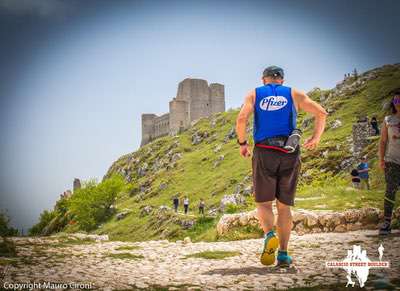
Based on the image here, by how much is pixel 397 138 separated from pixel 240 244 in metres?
4.13

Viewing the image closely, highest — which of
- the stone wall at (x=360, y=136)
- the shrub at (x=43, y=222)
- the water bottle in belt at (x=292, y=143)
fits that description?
the stone wall at (x=360, y=136)

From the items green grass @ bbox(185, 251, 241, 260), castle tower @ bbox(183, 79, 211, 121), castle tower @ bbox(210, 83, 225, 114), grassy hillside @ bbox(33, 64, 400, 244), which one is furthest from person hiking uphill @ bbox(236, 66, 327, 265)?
castle tower @ bbox(210, 83, 225, 114)

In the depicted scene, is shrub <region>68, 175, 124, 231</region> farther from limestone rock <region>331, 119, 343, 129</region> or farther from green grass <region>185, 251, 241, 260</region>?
green grass <region>185, 251, 241, 260</region>

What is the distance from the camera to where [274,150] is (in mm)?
6406

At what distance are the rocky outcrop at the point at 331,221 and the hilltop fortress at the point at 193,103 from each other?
130m

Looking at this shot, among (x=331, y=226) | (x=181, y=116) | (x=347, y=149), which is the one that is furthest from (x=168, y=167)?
(x=331, y=226)

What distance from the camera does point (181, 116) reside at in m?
141

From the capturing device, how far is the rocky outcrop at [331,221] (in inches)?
438

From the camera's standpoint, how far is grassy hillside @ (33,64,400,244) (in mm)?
15250

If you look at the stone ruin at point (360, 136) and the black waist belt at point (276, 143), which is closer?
the black waist belt at point (276, 143)

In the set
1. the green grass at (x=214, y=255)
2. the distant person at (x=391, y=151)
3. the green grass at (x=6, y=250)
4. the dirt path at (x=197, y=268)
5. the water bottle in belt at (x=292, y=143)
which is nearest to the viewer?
the dirt path at (x=197, y=268)

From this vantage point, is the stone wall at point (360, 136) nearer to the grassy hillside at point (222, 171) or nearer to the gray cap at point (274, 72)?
the grassy hillside at point (222, 171)

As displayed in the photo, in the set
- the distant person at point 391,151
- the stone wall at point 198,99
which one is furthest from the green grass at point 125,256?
the stone wall at point 198,99
